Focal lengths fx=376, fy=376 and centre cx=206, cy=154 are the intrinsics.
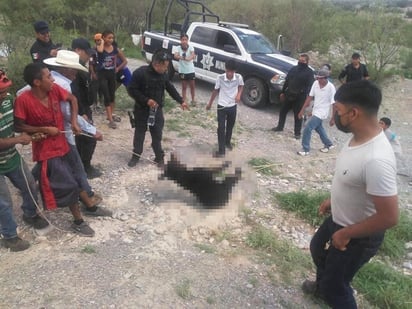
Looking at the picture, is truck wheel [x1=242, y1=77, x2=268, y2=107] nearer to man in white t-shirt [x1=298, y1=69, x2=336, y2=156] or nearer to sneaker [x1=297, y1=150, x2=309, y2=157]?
man in white t-shirt [x1=298, y1=69, x2=336, y2=156]

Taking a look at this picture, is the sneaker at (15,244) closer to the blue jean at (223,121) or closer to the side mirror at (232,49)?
the blue jean at (223,121)

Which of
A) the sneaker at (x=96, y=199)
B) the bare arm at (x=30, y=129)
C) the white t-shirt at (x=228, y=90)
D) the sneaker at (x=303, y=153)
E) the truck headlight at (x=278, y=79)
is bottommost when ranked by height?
the sneaker at (x=303, y=153)

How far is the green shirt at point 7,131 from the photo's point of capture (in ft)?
9.67

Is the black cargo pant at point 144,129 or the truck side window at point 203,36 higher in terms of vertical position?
the truck side window at point 203,36

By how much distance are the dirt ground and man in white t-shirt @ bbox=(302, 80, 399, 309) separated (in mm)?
783

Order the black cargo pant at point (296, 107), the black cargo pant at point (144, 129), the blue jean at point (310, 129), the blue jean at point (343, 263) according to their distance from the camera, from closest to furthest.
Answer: the blue jean at point (343, 263) → the black cargo pant at point (144, 129) → the blue jean at point (310, 129) → the black cargo pant at point (296, 107)

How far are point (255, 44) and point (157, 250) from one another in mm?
6562

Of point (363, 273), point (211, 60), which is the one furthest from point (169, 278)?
point (211, 60)

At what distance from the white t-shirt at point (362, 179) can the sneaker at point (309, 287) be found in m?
0.89

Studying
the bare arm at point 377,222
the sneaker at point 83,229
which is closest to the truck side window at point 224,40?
the sneaker at point 83,229

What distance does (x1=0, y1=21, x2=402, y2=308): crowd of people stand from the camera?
215cm

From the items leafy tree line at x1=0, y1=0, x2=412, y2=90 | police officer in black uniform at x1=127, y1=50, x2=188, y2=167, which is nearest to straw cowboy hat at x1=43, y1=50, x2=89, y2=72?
police officer in black uniform at x1=127, y1=50, x2=188, y2=167

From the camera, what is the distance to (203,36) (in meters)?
8.97

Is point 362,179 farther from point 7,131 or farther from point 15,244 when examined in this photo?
point 15,244
